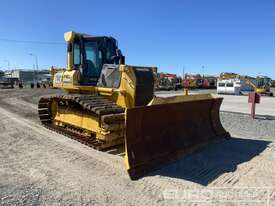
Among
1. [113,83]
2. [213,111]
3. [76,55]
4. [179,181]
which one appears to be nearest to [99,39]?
[76,55]

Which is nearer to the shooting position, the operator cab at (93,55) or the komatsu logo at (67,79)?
the operator cab at (93,55)

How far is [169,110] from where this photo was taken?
6340 mm

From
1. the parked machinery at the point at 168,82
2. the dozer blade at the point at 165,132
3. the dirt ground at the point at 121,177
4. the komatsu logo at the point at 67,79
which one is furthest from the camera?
the parked machinery at the point at 168,82

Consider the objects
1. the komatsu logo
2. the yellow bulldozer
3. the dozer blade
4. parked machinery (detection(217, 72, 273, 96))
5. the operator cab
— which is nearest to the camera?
the dozer blade

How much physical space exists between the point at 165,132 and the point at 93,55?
3421 millimetres

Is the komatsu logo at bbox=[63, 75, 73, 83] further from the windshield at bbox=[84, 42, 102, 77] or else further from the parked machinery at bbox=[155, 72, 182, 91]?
the parked machinery at bbox=[155, 72, 182, 91]

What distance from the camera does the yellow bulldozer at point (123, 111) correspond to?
219 inches

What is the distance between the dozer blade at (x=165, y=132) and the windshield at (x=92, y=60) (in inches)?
111

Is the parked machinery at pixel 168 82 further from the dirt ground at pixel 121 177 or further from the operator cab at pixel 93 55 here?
the dirt ground at pixel 121 177

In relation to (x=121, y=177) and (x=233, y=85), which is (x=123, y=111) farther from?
(x=233, y=85)

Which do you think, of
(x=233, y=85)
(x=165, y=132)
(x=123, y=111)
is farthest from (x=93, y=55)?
(x=233, y=85)

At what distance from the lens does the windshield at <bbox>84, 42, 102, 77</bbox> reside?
8250 millimetres

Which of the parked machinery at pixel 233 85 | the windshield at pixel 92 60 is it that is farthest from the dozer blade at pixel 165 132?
the parked machinery at pixel 233 85

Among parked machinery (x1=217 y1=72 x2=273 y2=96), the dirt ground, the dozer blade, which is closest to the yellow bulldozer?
the dozer blade
